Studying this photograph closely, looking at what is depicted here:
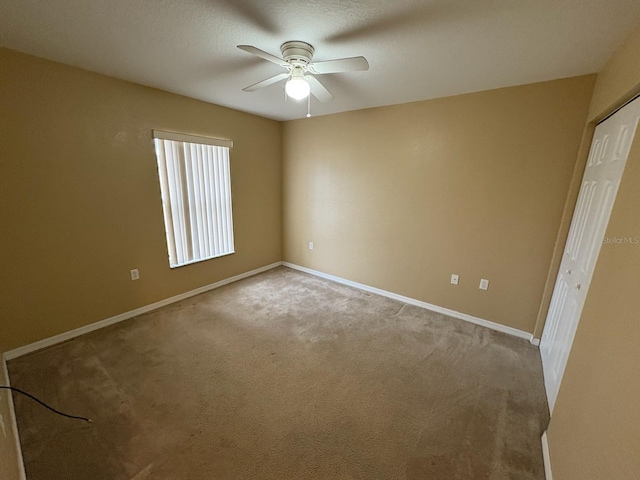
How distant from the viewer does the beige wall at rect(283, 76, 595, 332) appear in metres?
2.29

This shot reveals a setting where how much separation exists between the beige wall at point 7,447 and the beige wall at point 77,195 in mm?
899

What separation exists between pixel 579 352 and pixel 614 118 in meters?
1.54

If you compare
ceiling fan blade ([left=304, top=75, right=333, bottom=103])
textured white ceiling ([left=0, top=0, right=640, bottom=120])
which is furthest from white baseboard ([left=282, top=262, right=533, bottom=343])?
ceiling fan blade ([left=304, top=75, right=333, bottom=103])

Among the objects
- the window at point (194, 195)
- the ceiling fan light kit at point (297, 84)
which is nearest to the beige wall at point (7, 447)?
the window at point (194, 195)

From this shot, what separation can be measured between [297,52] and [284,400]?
237 centimetres

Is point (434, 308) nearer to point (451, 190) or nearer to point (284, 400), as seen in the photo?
point (451, 190)

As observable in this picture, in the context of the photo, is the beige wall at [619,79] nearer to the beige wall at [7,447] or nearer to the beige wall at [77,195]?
the beige wall at [7,447]

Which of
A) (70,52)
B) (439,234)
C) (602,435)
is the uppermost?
(70,52)

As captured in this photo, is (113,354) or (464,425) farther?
(113,354)

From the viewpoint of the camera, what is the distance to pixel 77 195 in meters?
2.30

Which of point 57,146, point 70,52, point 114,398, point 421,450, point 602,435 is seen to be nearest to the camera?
point 602,435

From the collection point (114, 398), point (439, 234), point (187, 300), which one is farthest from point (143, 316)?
point (439, 234)

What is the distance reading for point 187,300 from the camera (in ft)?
10.6

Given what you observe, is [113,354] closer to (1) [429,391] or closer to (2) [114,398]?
(2) [114,398]
